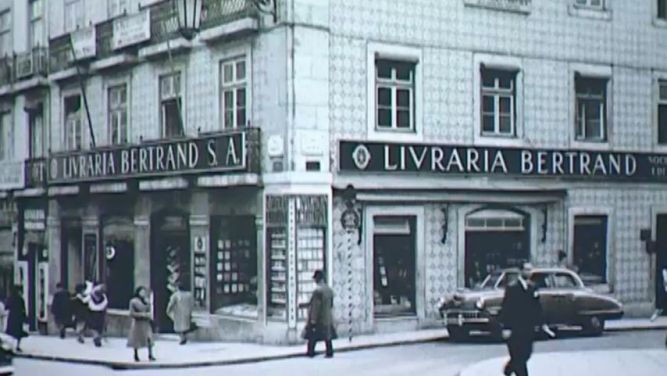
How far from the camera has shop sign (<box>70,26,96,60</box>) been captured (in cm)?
967

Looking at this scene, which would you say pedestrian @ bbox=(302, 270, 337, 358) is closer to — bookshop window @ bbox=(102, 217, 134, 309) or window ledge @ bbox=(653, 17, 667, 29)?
bookshop window @ bbox=(102, 217, 134, 309)

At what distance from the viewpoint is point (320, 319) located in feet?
40.2

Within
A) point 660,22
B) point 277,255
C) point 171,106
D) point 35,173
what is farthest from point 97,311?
point 660,22

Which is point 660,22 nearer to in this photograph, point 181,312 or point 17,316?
point 181,312

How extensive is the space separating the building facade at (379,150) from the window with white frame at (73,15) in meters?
1.25

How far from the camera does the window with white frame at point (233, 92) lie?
14.0 m

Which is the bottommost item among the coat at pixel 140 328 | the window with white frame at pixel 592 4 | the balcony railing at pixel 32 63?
the coat at pixel 140 328

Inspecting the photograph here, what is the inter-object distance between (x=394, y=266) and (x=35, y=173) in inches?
245

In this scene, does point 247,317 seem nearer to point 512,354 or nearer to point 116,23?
point 116,23

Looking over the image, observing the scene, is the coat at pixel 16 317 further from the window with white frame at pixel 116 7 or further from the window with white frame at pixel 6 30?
the window with white frame at pixel 116 7

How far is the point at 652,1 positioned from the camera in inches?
499

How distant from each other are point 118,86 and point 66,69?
4.81ft

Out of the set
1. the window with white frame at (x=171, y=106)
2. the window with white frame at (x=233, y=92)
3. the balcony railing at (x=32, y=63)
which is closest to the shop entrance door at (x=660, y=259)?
the window with white frame at (x=233, y=92)

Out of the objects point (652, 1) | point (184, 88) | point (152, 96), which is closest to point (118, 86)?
point (152, 96)
